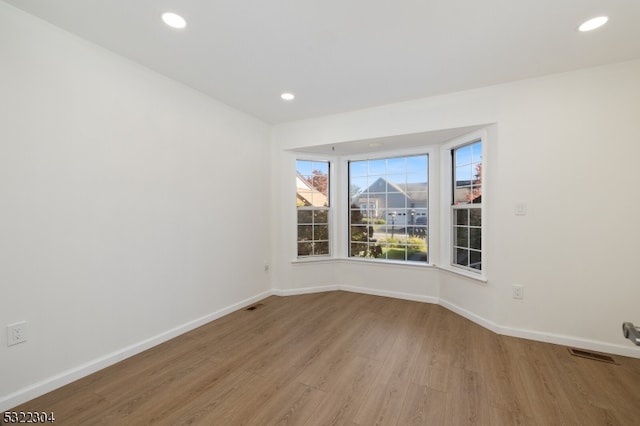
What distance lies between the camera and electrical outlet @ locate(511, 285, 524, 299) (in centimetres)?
276

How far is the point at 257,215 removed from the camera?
387cm

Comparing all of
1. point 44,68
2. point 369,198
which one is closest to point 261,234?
point 369,198

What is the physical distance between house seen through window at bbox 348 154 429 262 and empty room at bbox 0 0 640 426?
0.22 meters

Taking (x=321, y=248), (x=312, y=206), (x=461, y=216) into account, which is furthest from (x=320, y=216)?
(x=461, y=216)

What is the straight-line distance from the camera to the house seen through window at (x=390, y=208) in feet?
13.0

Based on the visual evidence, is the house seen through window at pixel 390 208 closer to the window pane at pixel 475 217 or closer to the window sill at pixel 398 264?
the window sill at pixel 398 264

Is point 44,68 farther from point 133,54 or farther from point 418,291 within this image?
point 418,291

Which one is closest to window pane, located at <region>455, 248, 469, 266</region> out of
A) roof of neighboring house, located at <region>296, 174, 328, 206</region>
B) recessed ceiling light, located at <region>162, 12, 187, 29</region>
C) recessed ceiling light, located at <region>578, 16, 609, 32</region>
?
roof of neighboring house, located at <region>296, 174, 328, 206</region>

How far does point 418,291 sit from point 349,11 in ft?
11.2

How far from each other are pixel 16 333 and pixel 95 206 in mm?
955

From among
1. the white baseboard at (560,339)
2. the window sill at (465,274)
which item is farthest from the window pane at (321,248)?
Answer: the white baseboard at (560,339)

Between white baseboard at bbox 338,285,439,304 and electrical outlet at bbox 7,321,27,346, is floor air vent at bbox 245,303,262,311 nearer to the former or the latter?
white baseboard at bbox 338,285,439,304

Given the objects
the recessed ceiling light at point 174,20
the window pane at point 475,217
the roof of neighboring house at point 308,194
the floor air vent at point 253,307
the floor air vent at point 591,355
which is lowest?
the floor air vent at point 591,355

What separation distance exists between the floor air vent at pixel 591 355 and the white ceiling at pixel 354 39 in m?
2.62
